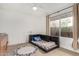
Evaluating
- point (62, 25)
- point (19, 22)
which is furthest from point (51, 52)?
point (19, 22)

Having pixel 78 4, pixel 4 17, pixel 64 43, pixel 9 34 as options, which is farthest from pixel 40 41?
pixel 78 4

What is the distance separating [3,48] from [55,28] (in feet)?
2.63

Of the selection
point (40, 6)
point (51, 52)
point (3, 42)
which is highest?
point (40, 6)

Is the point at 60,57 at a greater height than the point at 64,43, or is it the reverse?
the point at 64,43

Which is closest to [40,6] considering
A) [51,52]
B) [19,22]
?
[19,22]

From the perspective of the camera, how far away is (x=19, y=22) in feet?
4.02

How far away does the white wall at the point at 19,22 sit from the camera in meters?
1.14

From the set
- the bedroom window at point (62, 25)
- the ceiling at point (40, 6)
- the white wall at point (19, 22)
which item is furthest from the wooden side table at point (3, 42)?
the bedroom window at point (62, 25)

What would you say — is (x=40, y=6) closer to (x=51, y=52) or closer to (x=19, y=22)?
(x=19, y=22)

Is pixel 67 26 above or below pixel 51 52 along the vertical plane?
above

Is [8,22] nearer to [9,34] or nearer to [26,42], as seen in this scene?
[9,34]

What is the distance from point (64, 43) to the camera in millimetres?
1240

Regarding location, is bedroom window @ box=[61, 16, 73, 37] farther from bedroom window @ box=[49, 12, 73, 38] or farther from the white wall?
the white wall

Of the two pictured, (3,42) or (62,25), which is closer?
(3,42)
